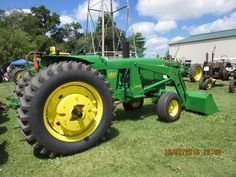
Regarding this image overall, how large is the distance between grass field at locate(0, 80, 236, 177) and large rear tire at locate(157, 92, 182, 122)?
158 mm

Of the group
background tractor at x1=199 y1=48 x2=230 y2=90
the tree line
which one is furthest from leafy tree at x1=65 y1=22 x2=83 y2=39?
background tractor at x1=199 y1=48 x2=230 y2=90

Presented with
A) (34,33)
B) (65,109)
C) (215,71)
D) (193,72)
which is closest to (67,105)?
(65,109)

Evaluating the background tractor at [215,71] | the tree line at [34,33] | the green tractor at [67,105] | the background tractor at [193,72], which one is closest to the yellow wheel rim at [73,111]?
the green tractor at [67,105]

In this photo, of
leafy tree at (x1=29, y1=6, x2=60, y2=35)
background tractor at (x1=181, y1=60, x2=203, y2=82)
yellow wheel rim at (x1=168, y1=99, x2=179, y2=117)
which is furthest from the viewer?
leafy tree at (x1=29, y1=6, x2=60, y2=35)

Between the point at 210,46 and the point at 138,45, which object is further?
the point at 210,46

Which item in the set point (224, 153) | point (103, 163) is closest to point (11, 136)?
point (103, 163)

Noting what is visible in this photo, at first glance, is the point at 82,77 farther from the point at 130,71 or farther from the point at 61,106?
the point at 130,71

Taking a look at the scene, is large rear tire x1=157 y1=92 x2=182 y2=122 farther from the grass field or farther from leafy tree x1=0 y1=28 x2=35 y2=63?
leafy tree x1=0 y1=28 x2=35 y2=63

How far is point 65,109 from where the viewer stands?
12.3 feet

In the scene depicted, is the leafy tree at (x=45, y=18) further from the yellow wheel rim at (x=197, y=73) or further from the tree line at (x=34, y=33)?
the yellow wheel rim at (x=197, y=73)

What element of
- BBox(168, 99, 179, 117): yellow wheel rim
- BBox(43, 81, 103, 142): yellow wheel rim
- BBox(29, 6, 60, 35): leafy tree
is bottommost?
BBox(168, 99, 179, 117): yellow wheel rim
